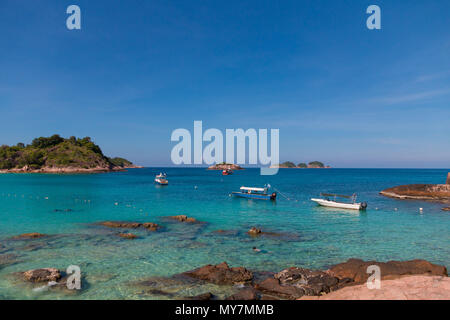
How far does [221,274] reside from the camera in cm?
1540

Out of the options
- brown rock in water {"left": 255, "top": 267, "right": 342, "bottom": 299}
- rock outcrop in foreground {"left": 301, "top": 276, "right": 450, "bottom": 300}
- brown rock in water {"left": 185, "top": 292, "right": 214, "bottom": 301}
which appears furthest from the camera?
brown rock in water {"left": 255, "top": 267, "right": 342, "bottom": 299}

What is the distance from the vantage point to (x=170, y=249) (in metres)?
21.5

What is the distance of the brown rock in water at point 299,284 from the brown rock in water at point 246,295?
85 centimetres

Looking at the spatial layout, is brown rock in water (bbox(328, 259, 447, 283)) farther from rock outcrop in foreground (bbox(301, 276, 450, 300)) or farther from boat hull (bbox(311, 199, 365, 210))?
boat hull (bbox(311, 199, 365, 210))

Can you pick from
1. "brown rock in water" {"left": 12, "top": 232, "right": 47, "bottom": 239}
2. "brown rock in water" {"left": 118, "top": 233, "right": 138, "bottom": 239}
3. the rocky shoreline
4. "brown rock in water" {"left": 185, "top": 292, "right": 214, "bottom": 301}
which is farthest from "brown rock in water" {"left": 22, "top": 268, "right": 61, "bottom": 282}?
"brown rock in water" {"left": 12, "top": 232, "right": 47, "bottom": 239}

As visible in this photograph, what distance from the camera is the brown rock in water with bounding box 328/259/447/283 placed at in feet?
48.1

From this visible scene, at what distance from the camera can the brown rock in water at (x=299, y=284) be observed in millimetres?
13242

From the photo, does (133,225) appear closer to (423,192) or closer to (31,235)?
(31,235)

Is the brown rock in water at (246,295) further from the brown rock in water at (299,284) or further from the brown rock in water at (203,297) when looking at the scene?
the brown rock in water at (203,297)

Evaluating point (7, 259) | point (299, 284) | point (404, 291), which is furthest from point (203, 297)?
point (7, 259)

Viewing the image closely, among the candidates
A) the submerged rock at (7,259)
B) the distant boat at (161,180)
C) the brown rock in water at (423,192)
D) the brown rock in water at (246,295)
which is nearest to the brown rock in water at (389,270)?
the brown rock in water at (246,295)

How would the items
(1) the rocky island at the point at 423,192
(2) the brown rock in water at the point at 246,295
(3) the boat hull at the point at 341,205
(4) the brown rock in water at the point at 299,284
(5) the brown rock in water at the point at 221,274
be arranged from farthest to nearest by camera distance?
1. (1) the rocky island at the point at 423,192
2. (3) the boat hull at the point at 341,205
3. (5) the brown rock in water at the point at 221,274
4. (4) the brown rock in water at the point at 299,284
5. (2) the brown rock in water at the point at 246,295

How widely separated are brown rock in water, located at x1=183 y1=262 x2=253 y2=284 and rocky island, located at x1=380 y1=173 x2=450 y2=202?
56.8 meters

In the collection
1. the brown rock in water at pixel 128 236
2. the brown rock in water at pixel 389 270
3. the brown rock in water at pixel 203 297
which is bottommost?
the brown rock in water at pixel 128 236
